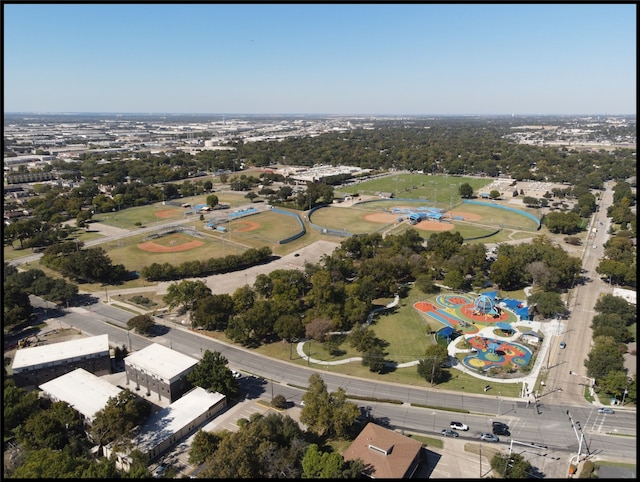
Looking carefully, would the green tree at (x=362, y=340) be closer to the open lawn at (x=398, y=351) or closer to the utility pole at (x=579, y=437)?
the open lawn at (x=398, y=351)

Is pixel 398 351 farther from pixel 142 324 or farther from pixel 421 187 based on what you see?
pixel 421 187

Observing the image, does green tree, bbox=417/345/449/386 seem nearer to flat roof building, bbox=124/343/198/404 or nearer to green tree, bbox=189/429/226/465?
green tree, bbox=189/429/226/465

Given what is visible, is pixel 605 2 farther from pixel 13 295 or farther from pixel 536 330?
pixel 13 295

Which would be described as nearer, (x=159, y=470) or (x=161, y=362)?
(x=159, y=470)

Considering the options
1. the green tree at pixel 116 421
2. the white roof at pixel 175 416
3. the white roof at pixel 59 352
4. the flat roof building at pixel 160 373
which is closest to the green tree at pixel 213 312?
the flat roof building at pixel 160 373

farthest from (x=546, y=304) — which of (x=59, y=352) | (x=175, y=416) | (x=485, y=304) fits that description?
(x=59, y=352)

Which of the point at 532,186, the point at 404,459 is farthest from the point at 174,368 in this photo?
the point at 532,186
